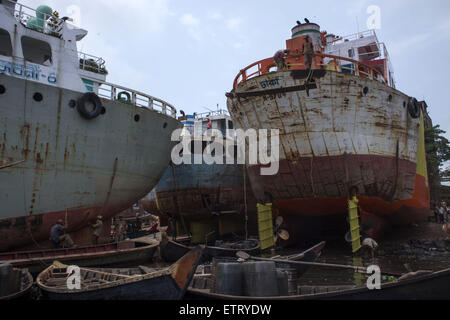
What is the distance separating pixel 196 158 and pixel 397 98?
11299 millimetres

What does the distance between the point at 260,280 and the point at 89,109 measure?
921 centimetres

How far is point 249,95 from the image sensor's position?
12609 millimetres

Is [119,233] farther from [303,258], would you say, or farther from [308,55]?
[308,55]

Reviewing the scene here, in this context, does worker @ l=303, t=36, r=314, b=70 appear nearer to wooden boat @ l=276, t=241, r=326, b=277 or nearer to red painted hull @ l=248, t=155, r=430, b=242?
red painted hull @ l=248, t=155, r=430, b=242

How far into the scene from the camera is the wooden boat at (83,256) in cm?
905

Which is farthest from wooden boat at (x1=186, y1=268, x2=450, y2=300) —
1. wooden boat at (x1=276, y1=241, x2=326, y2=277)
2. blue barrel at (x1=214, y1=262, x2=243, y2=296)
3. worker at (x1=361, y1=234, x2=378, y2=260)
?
worker at (x1=361, y1=234, x2=378, y2=260)

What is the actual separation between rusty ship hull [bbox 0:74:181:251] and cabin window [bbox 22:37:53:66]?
3.04 meters

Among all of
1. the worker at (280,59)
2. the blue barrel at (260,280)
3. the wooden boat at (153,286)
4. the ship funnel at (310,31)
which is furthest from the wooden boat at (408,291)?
the ship funnel at (310,31)

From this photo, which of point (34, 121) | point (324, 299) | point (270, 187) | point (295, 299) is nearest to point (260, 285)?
point (295, 299)

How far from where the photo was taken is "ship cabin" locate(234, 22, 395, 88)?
1292 centimetres

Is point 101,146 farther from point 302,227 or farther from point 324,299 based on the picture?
point 324,299

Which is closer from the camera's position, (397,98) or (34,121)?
(34,121)

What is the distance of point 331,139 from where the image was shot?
1142 centimetres

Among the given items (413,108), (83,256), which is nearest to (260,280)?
(83,256)
